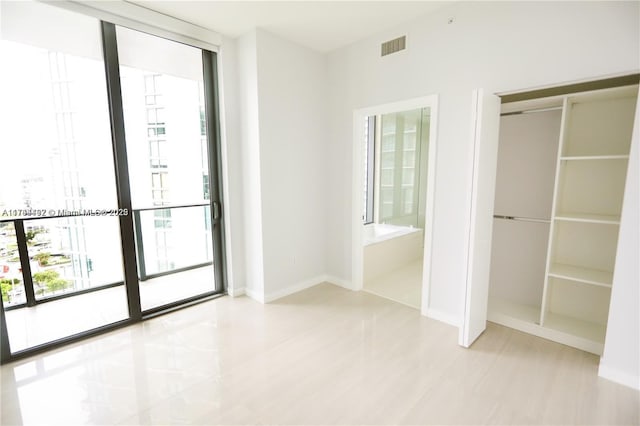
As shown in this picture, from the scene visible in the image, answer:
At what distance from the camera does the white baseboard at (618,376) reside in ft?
6.15

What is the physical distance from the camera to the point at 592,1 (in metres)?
1.89

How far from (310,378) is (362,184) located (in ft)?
7.13

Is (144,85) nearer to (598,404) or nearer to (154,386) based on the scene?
(154,386)

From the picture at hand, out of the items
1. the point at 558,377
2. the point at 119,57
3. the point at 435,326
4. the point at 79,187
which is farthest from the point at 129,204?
the point at 558,377

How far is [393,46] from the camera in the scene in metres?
2.93

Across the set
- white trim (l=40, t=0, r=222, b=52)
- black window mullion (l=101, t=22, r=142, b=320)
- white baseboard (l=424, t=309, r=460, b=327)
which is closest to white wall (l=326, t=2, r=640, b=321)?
white baseboard (l=424, t=309, r=460, b=327)

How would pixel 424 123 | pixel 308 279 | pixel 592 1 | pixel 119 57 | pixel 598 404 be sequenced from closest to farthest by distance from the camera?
1. pixel 598 404
2. pixel 592 1
3. pixel 119 57
4. pixel 308 279
5. pixel 424 123

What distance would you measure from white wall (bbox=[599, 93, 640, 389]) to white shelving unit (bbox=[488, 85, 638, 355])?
30cm

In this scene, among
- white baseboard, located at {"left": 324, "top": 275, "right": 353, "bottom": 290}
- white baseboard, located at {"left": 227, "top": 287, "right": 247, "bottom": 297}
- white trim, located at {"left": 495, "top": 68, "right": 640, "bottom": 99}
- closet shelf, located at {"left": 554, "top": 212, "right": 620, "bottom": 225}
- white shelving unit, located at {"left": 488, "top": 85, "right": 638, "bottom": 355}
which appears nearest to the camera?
white trim, located at {"left": 495, "top": 68, "right": 640, "bottom": 99}

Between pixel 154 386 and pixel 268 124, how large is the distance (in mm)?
2459

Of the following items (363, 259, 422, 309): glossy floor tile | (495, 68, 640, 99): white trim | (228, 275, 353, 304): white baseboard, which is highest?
(495, 68, 640, 99): white trim

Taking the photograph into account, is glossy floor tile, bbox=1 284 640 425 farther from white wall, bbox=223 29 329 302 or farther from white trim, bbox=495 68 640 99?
white trim, bbox=495 68 640 99

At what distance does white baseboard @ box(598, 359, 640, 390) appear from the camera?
187 cm

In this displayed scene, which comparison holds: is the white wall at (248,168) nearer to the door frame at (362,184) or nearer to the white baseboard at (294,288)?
the white baseboard at (294,288)
